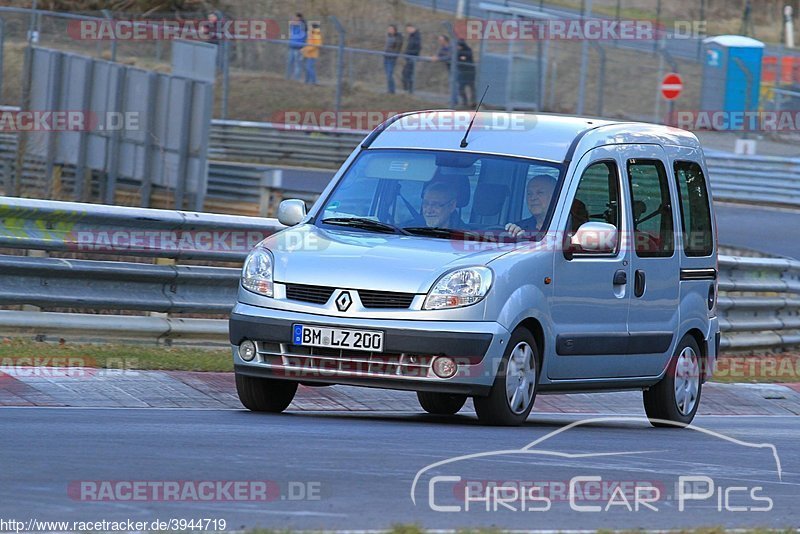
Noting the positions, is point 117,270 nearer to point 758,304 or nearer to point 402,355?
point 402,355

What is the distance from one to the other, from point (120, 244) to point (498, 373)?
3.89m

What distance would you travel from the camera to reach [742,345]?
612 inches

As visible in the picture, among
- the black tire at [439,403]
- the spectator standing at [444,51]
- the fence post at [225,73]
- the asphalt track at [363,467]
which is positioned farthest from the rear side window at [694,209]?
the fence post at [225,73]

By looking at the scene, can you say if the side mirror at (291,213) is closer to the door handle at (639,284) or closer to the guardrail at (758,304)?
the door handle at (639,284)

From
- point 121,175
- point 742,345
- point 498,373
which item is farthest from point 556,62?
point 498,373

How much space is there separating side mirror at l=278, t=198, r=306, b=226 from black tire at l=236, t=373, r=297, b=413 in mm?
979

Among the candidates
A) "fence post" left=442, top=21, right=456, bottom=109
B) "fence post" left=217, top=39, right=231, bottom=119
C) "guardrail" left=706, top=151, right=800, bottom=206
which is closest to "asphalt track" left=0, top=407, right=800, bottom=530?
"fence post" left=442, top=21, right=456, bottom=109

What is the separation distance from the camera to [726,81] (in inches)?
1567

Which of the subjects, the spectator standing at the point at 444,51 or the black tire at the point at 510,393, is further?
the spectator standing at the point at 444,51

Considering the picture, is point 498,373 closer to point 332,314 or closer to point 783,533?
point 332,314

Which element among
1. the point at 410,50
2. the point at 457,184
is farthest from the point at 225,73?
the point at 457,184

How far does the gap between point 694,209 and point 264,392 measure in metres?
3.50

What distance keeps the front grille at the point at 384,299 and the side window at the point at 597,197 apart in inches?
53.3

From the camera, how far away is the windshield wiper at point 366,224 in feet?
31.2
